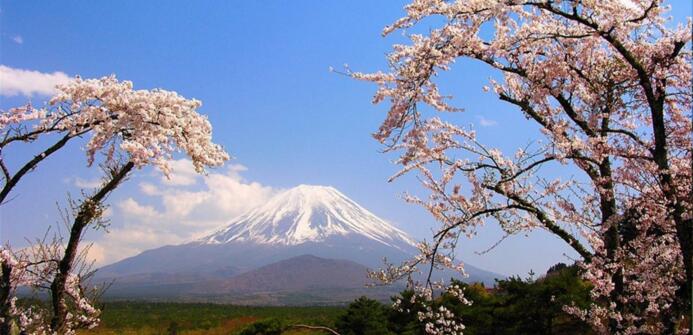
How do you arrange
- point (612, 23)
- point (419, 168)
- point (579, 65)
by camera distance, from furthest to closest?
point (419, 168) → point (579, 65) → point (612, 23)

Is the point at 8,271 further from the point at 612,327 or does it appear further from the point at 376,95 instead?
the point at 612,327

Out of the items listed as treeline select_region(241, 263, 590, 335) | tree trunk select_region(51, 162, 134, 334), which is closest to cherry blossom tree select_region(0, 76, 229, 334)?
tree trunk select_region(51, 162, 134, 334)

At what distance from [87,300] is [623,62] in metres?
8.27

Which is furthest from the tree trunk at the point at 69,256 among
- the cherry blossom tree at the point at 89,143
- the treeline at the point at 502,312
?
the treeline at the point at 502,312

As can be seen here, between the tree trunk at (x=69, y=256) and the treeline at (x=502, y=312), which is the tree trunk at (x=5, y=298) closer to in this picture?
the tree trunk at (x=69, y=256)

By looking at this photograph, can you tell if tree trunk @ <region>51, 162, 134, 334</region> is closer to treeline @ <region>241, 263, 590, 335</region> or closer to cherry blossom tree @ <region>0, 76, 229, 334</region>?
cherry blossom tree @ <region>0, 76, 229, 334</region>

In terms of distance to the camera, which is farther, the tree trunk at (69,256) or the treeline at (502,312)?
the treeline at (502,312)

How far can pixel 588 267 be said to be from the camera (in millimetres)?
7559

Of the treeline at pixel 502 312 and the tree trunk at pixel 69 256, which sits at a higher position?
the tree trunk at pixel 69 256

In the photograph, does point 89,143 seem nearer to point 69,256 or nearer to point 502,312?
point 69,256

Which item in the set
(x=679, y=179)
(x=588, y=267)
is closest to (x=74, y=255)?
→ (x=588, y=267)

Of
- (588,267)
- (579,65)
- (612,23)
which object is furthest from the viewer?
(579,65)

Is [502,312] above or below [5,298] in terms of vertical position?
below

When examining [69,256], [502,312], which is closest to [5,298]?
[69,256]
